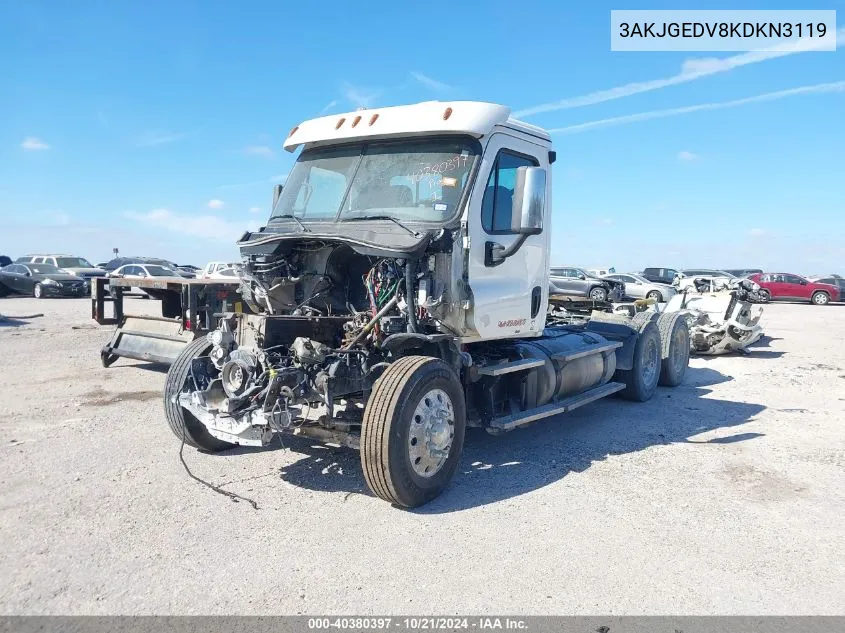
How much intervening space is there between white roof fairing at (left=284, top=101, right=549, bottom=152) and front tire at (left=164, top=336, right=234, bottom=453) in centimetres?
215

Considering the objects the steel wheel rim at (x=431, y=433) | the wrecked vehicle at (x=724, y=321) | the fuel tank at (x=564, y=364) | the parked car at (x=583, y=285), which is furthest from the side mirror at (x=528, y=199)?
the wrecked vehicle at (x=724, y=321)

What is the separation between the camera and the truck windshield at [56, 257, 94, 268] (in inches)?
1126

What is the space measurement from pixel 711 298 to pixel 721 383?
365 centimetres

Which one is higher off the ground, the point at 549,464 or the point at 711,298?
the point at 711,298

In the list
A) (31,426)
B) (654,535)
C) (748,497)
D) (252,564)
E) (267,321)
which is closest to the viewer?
(252,564)

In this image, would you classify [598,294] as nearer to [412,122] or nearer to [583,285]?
[412,122]

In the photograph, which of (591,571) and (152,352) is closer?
(591,571)

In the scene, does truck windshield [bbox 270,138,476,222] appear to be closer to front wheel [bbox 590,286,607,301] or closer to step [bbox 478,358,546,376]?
step [bbox 478,358,546,376]

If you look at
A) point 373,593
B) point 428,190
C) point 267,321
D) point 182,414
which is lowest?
point 373,593

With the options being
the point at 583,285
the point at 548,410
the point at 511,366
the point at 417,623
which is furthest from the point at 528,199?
the point at 583,285

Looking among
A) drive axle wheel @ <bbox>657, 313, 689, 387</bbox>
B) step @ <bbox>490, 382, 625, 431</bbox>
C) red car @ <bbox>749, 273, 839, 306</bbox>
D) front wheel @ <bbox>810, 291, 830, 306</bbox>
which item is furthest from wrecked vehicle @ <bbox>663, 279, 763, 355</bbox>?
front wheel @ <bbox>810, 291, 830, 306</bbox>

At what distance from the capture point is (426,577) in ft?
12.4

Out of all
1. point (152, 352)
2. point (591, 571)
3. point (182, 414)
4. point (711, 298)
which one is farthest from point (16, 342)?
point (711, 298)

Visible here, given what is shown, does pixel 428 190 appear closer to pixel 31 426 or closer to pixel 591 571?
pixel 591 571
